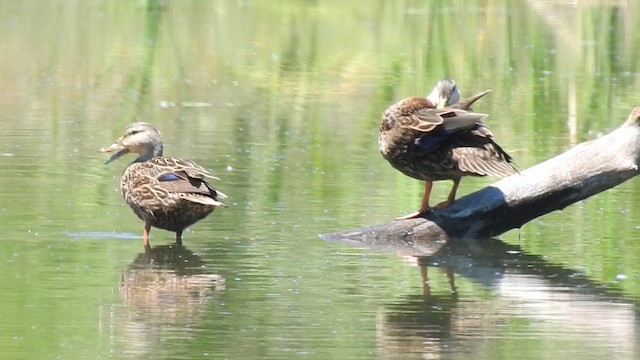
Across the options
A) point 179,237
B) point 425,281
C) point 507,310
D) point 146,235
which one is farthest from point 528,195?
point 146,235

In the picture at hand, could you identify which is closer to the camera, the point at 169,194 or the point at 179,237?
the point at 169,194

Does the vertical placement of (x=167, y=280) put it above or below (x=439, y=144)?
below

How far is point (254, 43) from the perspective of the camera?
2353cm

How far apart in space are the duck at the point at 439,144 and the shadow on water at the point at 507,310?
697mm

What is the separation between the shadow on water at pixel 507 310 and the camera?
8000 mm

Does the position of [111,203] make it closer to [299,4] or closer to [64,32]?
[64,32]

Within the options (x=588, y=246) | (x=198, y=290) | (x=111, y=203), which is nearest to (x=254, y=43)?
(x=111, y=203)

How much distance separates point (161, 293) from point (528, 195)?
9.63 feet

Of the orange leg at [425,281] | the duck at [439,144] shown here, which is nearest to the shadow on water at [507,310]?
the orange leg at [425,281]

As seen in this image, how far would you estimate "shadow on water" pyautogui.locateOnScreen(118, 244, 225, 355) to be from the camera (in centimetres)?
801

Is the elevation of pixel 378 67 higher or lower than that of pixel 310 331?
lower

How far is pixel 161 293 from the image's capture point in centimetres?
904

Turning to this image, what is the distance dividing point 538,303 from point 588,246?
198cm

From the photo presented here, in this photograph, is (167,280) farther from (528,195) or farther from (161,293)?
(528,195)
